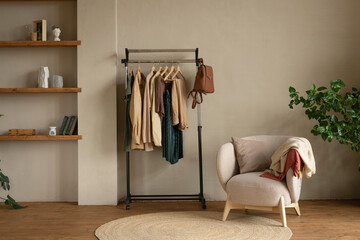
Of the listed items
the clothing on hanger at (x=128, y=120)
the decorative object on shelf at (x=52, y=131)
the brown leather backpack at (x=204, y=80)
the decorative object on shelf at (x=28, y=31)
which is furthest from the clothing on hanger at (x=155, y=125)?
the decorative object on shelf at (x=28, y=31)

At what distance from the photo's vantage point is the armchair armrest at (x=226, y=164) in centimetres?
362

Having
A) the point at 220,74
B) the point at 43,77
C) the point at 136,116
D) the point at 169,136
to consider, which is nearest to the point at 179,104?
the point at 169,136

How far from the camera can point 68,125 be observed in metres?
4.35

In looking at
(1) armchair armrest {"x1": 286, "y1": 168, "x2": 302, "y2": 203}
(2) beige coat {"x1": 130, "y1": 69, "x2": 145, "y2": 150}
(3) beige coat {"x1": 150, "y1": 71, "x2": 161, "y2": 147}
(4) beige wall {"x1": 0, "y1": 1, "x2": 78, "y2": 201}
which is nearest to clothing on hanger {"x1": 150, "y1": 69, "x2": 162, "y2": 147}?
(3) beige coat {"x1": 150, "y1": 71, "x2": 161, "y2": 147}

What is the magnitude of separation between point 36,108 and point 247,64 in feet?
7.98

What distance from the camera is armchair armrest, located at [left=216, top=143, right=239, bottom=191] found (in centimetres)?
362

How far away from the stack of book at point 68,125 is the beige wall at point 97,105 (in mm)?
110

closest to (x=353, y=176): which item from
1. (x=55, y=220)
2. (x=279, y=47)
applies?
(x=279, y=47)

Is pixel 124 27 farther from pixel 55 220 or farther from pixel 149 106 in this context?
pixel 55 220

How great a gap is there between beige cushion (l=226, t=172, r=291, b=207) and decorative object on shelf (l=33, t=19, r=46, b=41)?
8.58 feet

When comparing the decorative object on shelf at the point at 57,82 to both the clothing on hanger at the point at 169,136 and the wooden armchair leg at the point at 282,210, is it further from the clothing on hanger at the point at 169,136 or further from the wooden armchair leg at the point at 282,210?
the wooden armchair leg at the point at 282,210

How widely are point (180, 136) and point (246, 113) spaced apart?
0.83 m

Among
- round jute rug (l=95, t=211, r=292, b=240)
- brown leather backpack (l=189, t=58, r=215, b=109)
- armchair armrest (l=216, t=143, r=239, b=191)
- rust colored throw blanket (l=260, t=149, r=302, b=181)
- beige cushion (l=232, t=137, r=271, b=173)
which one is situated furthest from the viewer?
brown leather backpack (l=189, t=58, r=215, b=109)

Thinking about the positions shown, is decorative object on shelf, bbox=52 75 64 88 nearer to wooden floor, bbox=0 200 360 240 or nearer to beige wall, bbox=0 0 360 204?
beige wall, bbox=0 0 360 204
